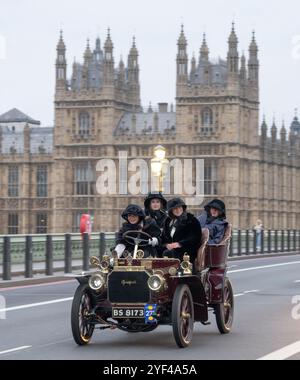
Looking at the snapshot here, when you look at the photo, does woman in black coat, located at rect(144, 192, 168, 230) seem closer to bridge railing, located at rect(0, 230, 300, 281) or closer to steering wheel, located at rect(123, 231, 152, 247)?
steering wheel, located at rect(123, 231, 152, 247)

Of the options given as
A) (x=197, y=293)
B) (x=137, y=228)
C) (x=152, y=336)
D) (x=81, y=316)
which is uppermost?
(x=137, y=228)

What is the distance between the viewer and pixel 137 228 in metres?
14.3

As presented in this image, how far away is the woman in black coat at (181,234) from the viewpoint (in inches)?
559

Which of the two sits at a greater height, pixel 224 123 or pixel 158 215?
pixel 224 123

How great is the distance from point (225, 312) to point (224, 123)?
3024 inches

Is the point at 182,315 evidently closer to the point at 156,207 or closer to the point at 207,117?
the point at 156,207

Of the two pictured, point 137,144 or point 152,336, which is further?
point 137,144

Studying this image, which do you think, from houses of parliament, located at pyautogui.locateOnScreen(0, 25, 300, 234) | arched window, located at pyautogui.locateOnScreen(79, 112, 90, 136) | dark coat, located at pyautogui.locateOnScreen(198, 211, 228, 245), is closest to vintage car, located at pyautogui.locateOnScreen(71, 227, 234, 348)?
dark coat, located at pyautogui.locateOnScreen(198, 211, 228, 245)

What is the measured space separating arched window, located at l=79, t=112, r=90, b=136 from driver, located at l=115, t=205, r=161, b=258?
8198 cm

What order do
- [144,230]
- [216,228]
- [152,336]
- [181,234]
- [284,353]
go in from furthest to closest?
[216,228] < [152,336] < [144,230] < [181,234] < [284,353]

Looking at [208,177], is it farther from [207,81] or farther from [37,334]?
[37,334]

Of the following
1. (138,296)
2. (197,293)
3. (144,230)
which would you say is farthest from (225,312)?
(138,296)

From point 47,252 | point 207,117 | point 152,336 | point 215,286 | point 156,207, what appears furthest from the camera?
point 207,117

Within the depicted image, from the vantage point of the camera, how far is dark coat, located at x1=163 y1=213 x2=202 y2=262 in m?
14.2
